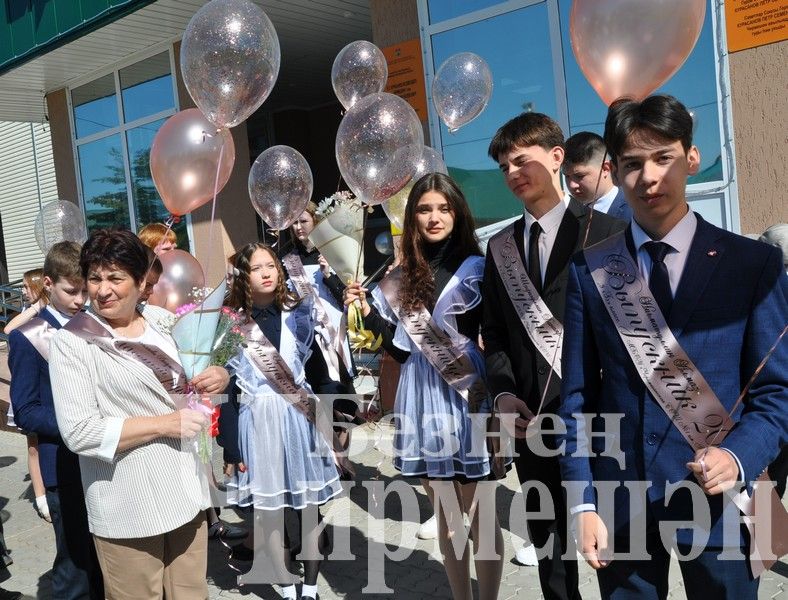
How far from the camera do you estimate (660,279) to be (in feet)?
5.86

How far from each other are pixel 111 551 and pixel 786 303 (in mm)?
2173

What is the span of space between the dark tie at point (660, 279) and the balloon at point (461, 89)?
9.69 feet

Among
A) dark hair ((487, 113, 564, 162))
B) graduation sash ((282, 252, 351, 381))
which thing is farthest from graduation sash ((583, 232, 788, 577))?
graduation sash ((282, 252, 351, 381))

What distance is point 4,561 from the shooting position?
442cm

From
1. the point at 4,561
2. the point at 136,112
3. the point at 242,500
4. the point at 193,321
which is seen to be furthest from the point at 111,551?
the point at 136,112

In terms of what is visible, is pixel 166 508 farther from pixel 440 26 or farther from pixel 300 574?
pixel 440 26

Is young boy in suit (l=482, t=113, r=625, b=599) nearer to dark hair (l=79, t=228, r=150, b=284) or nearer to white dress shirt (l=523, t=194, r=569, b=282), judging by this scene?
white dress shirt (l=523, t=194, r=569, b=282)

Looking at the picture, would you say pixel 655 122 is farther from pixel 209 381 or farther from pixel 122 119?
pixel 122 119

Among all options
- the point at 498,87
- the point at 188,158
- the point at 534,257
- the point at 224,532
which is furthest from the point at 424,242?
the point at 498,87

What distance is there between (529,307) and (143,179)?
951 centimetres

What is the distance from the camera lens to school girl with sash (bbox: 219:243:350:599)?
3461 mm

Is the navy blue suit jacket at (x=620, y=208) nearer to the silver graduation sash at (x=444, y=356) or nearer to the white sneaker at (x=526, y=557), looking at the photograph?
the silver graduation sash at (x=444, y=356)

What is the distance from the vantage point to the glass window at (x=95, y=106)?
433 inches

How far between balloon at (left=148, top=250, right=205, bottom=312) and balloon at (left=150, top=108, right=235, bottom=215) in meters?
0.33
